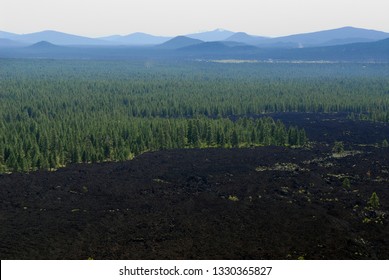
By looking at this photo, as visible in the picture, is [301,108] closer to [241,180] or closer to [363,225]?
[241,180]

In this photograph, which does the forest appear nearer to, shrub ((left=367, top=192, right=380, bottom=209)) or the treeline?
the treeline

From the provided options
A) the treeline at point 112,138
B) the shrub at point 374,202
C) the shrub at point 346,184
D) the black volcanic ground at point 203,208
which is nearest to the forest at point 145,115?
the treeline at point 112,138

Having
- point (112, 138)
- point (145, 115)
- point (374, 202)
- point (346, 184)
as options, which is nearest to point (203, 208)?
point (374, 202)

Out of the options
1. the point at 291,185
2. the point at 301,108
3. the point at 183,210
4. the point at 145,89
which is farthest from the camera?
the point at 145,89

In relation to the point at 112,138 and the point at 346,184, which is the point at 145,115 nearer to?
the point at 112,138

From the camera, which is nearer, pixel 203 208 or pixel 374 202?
pixel 203 208

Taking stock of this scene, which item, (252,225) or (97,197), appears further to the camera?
(97,197)

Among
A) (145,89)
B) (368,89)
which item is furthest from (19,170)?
(368,89)
